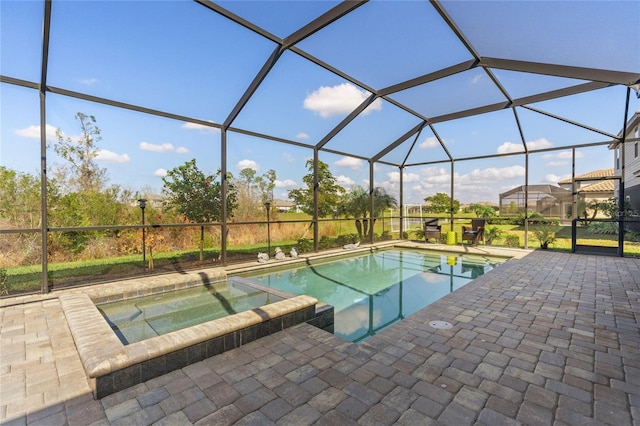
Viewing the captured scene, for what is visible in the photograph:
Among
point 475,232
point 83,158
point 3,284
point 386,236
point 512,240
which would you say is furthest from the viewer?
point 386,236

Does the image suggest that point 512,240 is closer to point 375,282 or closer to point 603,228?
point 603,228

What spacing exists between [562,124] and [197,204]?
28.2 ft

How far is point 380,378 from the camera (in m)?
2.25

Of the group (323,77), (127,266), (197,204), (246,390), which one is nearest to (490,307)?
(246,390)

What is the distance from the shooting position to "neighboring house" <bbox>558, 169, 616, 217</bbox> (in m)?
7.87

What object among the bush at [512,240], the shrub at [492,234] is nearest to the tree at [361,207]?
the shrub at [492,234]

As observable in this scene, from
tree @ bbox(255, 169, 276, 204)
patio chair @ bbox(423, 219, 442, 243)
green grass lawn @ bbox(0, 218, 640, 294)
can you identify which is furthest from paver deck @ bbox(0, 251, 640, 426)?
patio chair @ bbox(423, 219, 442, 243)

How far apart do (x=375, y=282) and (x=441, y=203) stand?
5.67m

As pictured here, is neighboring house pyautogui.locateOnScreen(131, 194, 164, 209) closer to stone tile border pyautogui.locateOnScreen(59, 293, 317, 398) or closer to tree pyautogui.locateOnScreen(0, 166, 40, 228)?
tree pyautogui.locateOnScreen(0, 166, 40, 228)

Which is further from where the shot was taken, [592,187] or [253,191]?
[592,187]

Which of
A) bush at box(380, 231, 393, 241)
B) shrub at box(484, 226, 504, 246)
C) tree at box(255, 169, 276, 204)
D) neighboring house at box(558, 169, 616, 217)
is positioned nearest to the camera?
tree at box(255, 169, 276, 204)

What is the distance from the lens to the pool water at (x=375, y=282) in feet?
14.0

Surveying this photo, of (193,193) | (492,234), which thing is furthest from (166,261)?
(492,234)

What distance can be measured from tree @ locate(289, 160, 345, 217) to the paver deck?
213 inches
